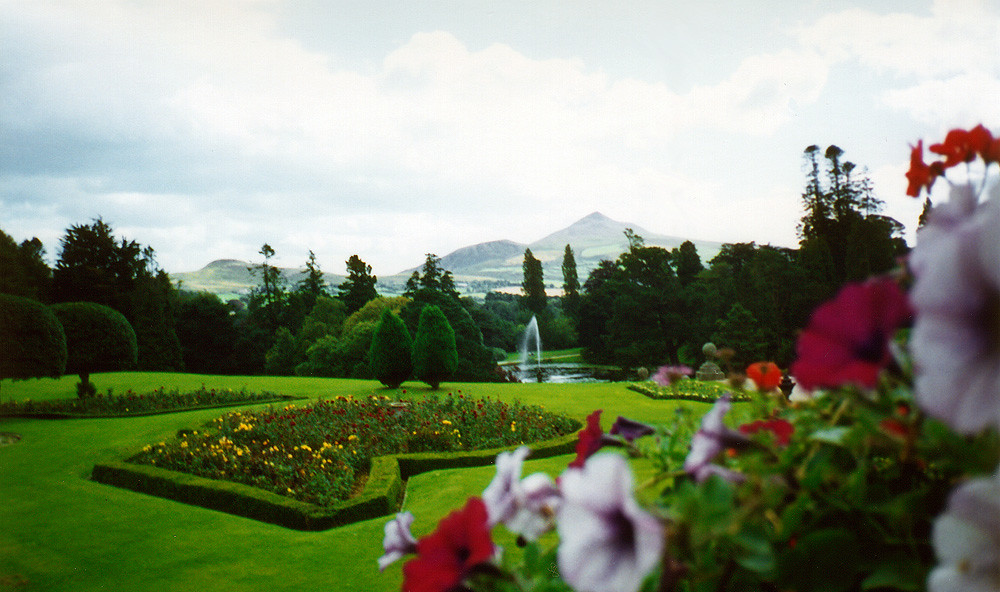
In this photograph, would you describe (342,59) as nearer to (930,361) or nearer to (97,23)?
(97,23)

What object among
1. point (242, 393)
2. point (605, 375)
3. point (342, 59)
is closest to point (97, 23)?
point (342, 59)

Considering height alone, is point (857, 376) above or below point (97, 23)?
below

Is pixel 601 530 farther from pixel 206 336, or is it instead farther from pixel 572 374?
pixel 206 336

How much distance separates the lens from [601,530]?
1.56 ft

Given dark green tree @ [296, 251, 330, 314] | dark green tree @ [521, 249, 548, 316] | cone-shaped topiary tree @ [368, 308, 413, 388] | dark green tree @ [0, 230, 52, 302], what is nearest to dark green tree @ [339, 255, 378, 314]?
dark green tree @ [296, 251, 330, 314]

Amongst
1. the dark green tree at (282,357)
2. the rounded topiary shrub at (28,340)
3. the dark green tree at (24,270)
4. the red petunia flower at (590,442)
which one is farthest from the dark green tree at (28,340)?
the dark green tree at (282,357)

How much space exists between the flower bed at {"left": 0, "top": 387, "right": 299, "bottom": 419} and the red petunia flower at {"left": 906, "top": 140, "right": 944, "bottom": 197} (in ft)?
45.8

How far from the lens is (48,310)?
37.0ft

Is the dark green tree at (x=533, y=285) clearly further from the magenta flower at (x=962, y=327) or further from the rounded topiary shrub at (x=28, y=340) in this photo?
the magenta flower at (x=962, y=327)

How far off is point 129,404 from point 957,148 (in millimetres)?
15159

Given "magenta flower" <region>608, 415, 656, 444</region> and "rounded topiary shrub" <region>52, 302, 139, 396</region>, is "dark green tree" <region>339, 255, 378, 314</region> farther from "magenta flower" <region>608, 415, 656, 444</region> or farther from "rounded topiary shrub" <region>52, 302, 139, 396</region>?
"magenta flower" <region>608, 415, 656, 444</region>

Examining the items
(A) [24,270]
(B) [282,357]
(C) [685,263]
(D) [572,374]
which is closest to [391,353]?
(B) [282,357]

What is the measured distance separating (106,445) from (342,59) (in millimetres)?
7222

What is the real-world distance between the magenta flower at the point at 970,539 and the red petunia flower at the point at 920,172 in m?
0.64
